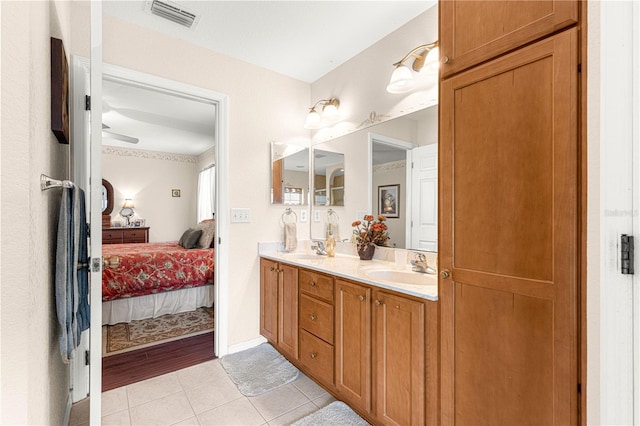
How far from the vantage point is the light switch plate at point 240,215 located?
2.48m

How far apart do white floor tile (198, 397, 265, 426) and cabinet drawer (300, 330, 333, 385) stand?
426 millimetres

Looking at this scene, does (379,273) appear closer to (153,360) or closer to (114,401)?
(114,401)

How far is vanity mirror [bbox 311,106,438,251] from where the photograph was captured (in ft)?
6.08

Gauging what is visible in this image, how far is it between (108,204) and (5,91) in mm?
5875

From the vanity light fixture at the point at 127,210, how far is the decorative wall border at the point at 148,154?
0.91 m

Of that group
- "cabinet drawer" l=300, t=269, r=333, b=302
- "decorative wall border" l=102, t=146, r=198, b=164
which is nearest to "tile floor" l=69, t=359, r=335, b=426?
"cabinet drawer" l=300, t=269, r=333, b=302

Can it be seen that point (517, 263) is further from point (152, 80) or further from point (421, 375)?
point (152, 80)

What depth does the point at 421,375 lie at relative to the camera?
4.15ft

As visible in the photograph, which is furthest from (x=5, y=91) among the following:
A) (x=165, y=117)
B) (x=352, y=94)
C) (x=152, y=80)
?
(x=165, y=117)

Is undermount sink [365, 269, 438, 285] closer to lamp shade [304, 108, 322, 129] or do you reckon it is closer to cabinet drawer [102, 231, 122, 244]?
lamp shade [304, 108, 322, 129]

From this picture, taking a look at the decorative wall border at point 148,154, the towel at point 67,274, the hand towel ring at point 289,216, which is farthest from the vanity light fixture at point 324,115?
the decorative wall border at point 148,154

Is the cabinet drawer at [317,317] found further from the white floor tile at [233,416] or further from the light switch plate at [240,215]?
the light switch plate at [240,215]

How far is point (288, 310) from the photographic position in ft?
7.27

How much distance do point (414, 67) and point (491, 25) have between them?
925mm
